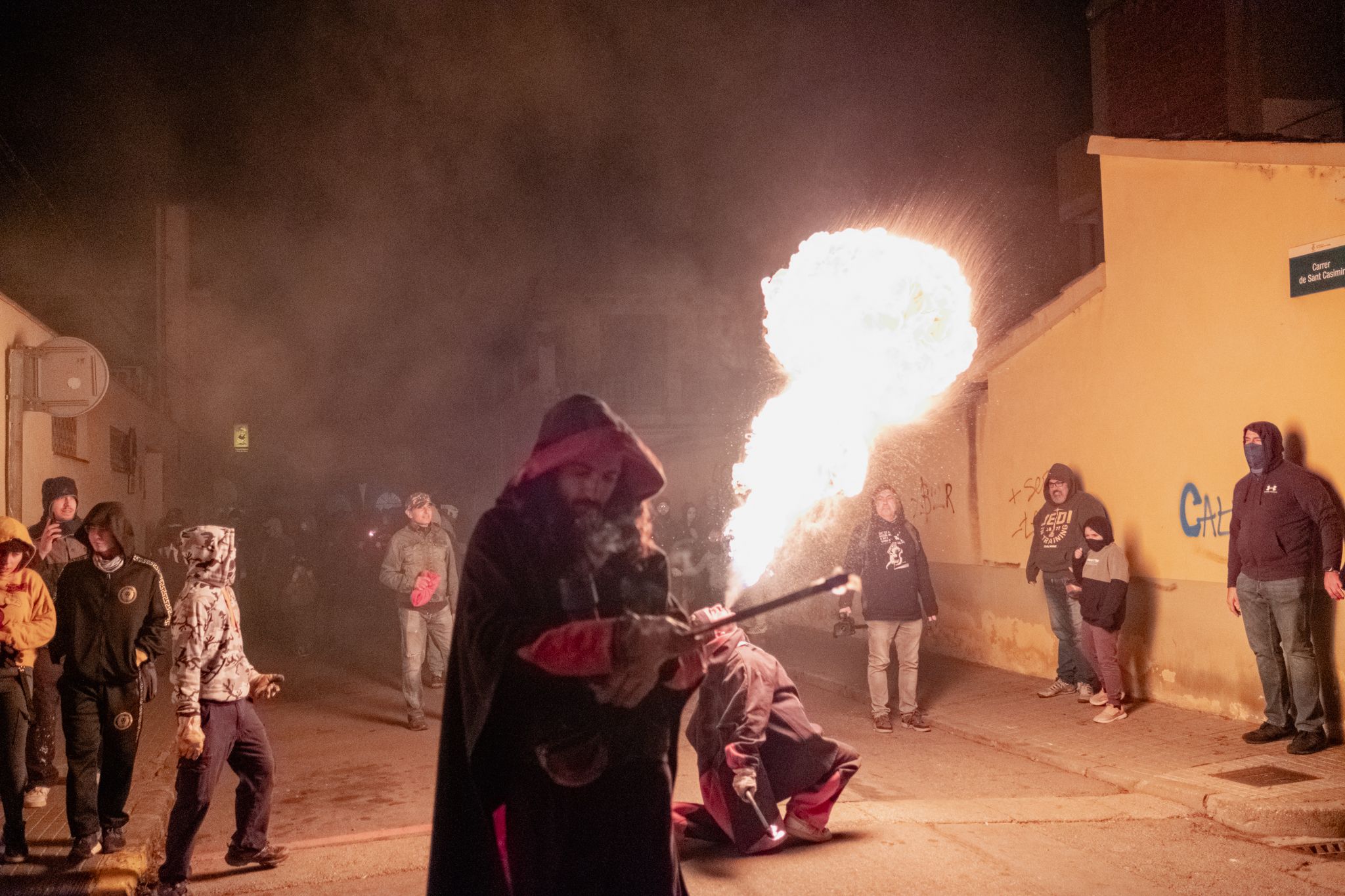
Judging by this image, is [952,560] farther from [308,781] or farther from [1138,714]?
[308,781]

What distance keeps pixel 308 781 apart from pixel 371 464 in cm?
A: 2829

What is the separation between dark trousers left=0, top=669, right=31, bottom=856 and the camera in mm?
5605

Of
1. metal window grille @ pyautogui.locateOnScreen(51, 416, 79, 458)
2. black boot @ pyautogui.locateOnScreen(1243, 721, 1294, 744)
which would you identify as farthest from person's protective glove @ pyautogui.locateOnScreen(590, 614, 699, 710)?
metal window grille @ pyautogui.locateOnScreen(51, 416, 79, 458)

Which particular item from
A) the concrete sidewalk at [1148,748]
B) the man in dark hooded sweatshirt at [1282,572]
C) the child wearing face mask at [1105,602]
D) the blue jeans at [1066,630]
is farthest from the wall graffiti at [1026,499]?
the man in dark hooded sweatshirt at [1282,572]

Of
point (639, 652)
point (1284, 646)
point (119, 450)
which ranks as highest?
point (119, 450)

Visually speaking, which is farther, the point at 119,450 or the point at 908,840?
the point at 119,450

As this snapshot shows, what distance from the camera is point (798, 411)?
905cm

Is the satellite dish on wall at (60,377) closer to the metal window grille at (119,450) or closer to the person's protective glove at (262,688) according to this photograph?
the person's protective glove at (262,688)

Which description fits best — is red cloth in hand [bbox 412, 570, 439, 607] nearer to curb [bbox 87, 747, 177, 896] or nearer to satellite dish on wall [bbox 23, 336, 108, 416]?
curb [bbox 87, 747, 177, 896]

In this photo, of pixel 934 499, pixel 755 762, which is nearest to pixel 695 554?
pixel 934 499

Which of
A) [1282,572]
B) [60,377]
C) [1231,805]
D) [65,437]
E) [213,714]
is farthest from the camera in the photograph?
[65,437]

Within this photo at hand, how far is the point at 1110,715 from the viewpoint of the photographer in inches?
344

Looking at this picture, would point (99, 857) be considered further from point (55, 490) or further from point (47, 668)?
point (55, 490)

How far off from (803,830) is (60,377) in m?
7.50
